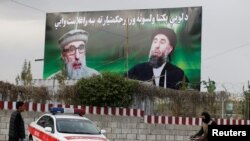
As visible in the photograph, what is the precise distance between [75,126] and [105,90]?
19.2 ft

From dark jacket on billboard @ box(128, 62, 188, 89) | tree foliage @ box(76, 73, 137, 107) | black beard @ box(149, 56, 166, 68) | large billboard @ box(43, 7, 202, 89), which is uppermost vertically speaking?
large billboard @ box(43, 7, 202, 89)

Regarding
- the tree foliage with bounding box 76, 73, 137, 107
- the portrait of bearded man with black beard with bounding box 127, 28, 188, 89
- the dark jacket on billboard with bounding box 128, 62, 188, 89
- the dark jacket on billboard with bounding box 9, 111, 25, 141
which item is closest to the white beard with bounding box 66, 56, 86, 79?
the dark jacket on billboard with bounding box 128, 62, 188, 89

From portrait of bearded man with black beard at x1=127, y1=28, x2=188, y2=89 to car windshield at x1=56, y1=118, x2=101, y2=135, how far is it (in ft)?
157

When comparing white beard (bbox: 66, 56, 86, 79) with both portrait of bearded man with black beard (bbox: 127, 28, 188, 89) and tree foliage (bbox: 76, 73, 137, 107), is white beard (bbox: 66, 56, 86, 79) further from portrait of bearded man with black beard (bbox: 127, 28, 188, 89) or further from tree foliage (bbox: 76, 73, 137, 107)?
tree foliage (bbox: 76, 73, 137, 107)

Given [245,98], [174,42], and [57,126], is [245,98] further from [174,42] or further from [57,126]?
[174,42]

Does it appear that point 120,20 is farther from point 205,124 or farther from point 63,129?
point 205,124

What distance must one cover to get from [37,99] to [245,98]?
8.99 m

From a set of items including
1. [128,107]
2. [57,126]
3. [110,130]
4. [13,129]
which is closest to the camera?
[13,129]

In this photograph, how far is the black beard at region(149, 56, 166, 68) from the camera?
6412cm

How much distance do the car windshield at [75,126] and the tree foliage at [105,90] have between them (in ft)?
17.4

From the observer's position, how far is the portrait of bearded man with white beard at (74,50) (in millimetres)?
69250

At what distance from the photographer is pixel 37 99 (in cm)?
2097


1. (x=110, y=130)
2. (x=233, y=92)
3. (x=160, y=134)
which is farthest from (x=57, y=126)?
(x=233, y=92)

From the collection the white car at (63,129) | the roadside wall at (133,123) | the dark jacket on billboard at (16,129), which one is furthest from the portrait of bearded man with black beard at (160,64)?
the dark jacket on billboard at (16,129)
